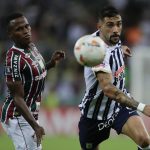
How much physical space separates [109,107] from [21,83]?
1.38 meters

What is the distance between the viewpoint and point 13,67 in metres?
8.09

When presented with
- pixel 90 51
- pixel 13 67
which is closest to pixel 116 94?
pixel 90 51

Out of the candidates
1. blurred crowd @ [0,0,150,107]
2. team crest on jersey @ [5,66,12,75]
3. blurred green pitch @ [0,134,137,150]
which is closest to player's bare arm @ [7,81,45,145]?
team crest on jersey @ [5,66,12,75]

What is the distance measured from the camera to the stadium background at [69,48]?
1620 centimetres

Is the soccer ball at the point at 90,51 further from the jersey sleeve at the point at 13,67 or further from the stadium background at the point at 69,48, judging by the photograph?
the stadium background at the point at 69,48

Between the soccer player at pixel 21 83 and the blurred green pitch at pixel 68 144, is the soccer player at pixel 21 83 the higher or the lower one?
the higher one

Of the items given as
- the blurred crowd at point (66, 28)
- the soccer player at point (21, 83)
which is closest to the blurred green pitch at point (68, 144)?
the blurred crowd at point (66, 28)

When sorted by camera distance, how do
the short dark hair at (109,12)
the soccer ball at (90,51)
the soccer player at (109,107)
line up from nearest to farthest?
the soccer ball at (90,51)
the soccer player at (109,107)
the short dark hair at (109,12)

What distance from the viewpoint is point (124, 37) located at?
19.3 meters

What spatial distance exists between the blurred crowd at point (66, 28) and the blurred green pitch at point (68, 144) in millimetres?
2058

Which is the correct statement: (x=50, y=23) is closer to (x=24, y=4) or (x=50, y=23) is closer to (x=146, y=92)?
(x=24, y=4)

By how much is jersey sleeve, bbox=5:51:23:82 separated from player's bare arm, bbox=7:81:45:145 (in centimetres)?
7

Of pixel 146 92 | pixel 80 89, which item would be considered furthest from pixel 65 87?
pixel 146 92

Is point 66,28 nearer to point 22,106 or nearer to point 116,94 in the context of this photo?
point 22,106
